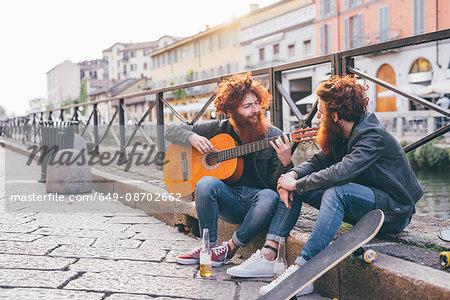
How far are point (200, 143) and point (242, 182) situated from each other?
1.40 feet

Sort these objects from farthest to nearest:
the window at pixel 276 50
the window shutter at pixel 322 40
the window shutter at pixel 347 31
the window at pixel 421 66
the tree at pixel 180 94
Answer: the tree at pixel 180 94
the window at pixel 276 50
the window shutter at pixel 322 40
the window shutter at pixel 347 31
the window at pixel 421 66

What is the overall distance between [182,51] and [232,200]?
47556mm

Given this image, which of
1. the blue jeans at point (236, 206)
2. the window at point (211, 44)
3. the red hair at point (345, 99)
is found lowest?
the blue jeans at point (236, 206)

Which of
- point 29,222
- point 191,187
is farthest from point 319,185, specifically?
point 29,222

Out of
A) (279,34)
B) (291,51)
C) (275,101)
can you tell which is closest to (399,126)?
(291,51)

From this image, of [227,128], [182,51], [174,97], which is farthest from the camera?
[182,51]

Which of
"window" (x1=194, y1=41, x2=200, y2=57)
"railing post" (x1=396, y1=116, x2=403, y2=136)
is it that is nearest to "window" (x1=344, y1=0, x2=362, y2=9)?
"railing post" (x1=396, y1=116, x2=403, y2=136)

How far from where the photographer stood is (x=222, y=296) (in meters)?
2.79

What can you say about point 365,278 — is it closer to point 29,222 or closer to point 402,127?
point 29,222

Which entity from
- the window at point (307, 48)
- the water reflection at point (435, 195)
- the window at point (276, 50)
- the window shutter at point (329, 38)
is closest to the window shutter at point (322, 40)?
the window shutter at point (329, 38)

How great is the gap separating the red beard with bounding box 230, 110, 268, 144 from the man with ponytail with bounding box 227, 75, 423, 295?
1.86ft

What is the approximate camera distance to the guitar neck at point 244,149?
129 inches

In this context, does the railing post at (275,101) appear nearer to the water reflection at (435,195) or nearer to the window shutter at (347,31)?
the water reflection at (435,195)

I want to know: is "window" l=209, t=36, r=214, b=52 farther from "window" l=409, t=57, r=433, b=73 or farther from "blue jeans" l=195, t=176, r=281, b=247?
"blue jeans" l=195, t=176, r=281, b=247
